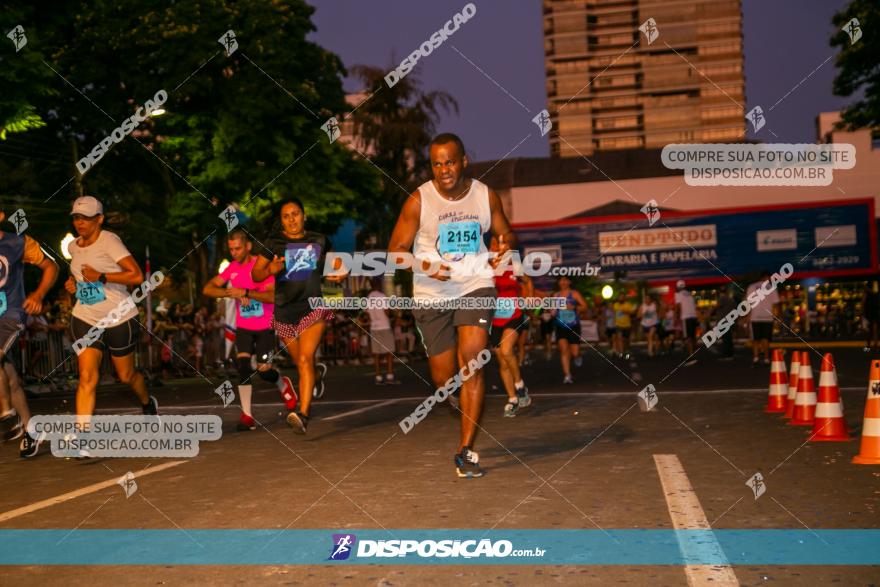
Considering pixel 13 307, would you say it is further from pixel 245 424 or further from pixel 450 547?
pixel 450 547

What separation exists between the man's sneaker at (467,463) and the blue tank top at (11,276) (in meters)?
4.37

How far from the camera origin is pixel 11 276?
8867 millimetres

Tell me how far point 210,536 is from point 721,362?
64.0 feet

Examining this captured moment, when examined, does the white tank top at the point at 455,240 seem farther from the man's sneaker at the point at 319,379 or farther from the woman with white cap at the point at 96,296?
the man's sneaker at the point at 319,379

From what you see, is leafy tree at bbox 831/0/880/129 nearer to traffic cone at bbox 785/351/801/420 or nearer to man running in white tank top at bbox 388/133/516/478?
traffic cone at bbox 785/351/801/420

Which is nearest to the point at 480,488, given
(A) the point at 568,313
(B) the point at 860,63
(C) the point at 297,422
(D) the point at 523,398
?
(C) the point at 297,422

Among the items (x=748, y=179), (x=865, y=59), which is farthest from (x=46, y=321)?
(x=748, y=179)

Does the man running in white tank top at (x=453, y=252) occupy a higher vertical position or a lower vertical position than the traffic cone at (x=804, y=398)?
higher

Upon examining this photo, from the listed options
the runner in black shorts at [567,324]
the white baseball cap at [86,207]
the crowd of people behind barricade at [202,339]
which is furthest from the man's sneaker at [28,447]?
the crowd of people behind barricade at [202,339]

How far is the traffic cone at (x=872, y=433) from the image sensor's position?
677 centimetres

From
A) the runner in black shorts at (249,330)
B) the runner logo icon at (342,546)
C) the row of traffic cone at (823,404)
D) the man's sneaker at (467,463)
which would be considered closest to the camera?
the runner logo icon at (342,546)

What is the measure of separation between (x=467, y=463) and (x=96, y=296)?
11.3ft

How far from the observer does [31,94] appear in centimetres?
2344

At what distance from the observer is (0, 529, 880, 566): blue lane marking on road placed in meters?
4.30
